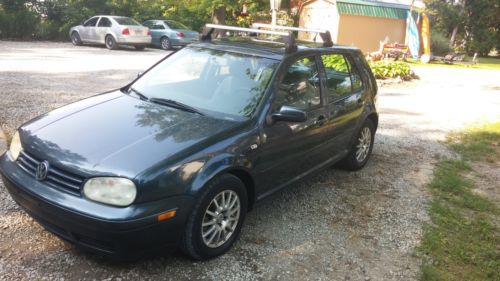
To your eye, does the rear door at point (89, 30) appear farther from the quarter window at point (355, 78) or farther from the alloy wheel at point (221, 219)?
the alloy wheel at point (221, 219)

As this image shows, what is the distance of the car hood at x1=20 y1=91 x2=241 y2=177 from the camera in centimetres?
309

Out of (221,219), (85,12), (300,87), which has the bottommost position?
(221,219)

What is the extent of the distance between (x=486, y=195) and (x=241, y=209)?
3410 mm

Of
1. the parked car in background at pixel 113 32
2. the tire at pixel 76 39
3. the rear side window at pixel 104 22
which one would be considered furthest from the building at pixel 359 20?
the tire at pixel 76 39

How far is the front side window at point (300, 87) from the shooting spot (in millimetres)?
4160

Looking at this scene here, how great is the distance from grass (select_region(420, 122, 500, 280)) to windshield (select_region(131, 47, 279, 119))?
2073 millimetres

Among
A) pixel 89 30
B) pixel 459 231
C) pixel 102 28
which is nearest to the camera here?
pixel 459 231

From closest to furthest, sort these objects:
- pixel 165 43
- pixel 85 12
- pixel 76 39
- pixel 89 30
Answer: pixel 89 30
pixel 76 39
pixel 165 43
pixel 85 12

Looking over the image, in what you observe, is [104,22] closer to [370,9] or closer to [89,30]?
[89,30]

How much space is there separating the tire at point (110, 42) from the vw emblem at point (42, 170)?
17223 millimetres

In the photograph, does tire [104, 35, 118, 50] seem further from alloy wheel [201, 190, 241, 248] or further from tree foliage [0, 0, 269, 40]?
alloy wheel [201, 190, 241, 248]

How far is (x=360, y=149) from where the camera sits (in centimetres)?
584

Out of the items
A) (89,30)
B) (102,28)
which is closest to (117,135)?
(102,28)

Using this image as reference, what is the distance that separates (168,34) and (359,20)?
9.96 meters
